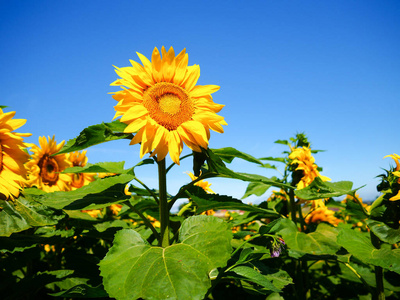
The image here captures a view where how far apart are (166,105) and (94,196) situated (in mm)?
637

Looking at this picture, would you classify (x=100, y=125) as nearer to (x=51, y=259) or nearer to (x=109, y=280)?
(x=109, y=280)

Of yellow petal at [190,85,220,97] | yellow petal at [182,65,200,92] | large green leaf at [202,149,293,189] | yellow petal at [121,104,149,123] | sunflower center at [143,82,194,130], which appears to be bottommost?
large green leaf at [202,149,293,189]

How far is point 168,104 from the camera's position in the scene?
1.74 m

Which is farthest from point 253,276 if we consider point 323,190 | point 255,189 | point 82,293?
point 255,189

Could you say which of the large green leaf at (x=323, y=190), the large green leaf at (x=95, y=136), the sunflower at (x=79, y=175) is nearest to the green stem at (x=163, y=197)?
the large green leaf at (x=95, y=136)

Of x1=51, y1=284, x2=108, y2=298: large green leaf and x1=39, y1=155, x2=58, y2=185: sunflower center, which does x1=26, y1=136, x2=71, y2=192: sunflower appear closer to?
x1=39, y1=155, x2=58, y2=185: sunflower center

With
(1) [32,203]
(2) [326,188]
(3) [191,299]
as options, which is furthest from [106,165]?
(2) [326,188]

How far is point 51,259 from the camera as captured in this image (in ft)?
10.7

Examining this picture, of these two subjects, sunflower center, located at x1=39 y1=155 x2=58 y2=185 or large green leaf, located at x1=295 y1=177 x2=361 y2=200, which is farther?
sunflower center, located at x1=39 y1=155 x2=58 y2=185

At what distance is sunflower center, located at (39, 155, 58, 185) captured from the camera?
2912 mm

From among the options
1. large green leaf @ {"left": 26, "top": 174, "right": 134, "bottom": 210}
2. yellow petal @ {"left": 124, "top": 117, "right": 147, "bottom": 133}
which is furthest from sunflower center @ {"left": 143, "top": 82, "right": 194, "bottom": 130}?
large green leaf @ {"left": 26, "top": 174, "right": 134, "bottom": 210}

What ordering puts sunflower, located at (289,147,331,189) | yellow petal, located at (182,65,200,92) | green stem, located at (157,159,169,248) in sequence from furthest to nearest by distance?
1. sunflower, located at (289,147,331,189)
2. yellow petal, located at (182,65,200,92)
3. green stem, located at (157,159,169,248)

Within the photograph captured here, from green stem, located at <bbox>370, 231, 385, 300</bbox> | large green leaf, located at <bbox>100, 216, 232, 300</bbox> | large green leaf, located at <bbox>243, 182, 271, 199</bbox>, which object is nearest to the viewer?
large green leaf, located at <bbox>100, 216, 232, 300</bbox>

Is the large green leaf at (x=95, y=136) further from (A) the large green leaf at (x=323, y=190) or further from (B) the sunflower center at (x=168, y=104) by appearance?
(A) the large green leaf at (x=323, y=190)
